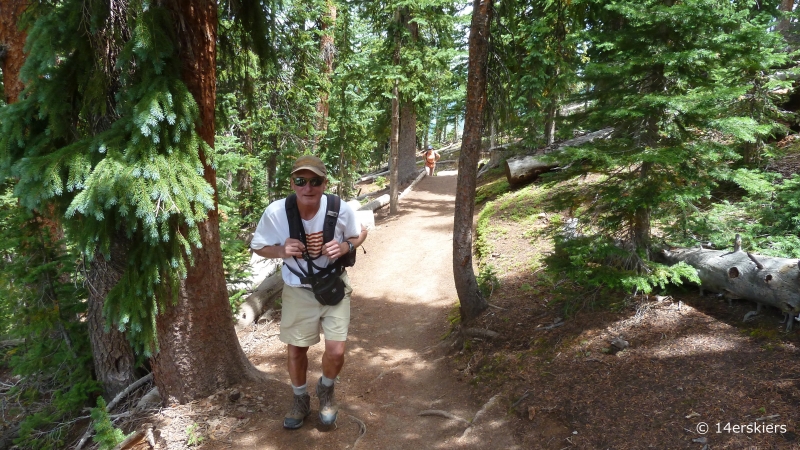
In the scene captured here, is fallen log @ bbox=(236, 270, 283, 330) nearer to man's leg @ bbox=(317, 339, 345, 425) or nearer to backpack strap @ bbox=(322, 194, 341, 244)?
man's leg @ bbox=(317, 339, 345, 425)

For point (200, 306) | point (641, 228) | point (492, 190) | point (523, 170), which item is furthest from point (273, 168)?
point (641, 228)

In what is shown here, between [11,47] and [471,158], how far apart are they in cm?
636

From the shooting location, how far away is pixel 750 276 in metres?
4.54

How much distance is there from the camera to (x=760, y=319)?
446 centimetres

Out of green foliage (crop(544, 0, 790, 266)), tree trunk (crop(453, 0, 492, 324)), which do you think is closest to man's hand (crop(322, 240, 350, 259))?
green foliage (crop(544, 0, 790, 266))

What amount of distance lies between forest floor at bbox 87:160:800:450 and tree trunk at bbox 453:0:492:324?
40 cm

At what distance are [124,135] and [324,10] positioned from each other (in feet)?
38.1

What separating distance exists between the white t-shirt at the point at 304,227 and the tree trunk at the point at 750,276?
409 centimetres

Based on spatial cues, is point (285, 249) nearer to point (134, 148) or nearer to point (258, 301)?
point (134, 148)

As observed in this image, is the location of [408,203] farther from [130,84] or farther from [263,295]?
[130,84]

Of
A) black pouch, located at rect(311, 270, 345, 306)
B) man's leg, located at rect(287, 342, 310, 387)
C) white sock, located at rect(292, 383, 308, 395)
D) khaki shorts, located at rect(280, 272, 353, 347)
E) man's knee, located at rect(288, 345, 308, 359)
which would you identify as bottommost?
white sock, located at rect(292, 383, 308, 395)

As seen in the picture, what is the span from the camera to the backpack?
152 inches

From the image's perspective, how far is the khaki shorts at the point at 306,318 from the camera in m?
4.05

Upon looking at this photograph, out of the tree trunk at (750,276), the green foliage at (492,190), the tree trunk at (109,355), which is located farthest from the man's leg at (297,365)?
the green foliage at (492,190)
